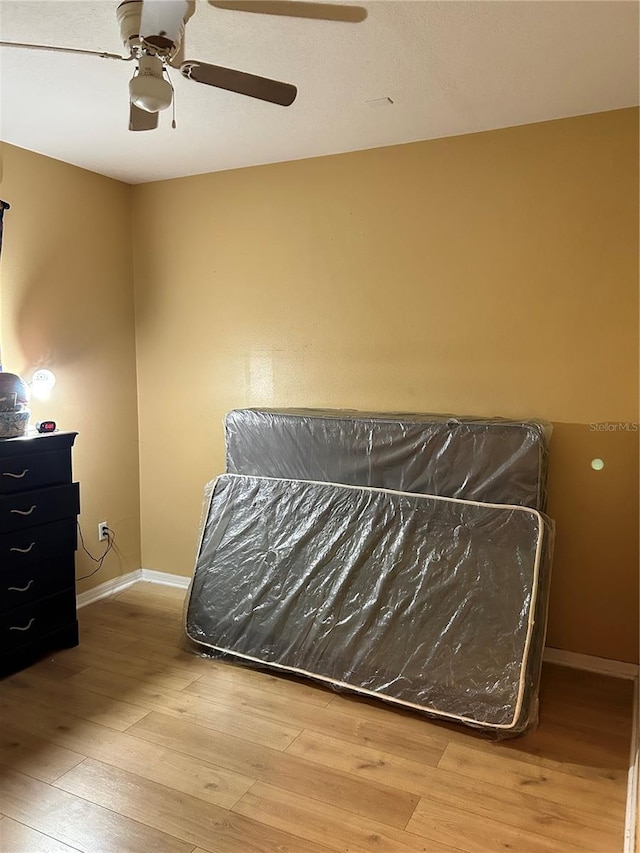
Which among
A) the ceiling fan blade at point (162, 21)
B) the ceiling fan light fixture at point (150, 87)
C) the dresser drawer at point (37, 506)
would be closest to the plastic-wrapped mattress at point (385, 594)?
the dresser drawer at point (37, 506)

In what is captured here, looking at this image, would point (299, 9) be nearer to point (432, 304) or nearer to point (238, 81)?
point (238, 81)

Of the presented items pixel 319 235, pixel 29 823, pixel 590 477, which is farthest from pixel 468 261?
pixel 29 823

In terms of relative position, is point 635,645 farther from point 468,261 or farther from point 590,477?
point 468,261

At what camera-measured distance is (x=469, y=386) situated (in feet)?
10.0

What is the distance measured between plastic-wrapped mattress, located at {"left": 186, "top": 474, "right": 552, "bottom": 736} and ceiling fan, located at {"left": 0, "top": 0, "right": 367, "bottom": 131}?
5.57ft

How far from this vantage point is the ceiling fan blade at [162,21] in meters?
1.55

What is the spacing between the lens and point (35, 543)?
9.48 feet

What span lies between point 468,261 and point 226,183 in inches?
57.7

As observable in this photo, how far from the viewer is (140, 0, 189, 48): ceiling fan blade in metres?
1.55

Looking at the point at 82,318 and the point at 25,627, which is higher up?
the point at 82,318

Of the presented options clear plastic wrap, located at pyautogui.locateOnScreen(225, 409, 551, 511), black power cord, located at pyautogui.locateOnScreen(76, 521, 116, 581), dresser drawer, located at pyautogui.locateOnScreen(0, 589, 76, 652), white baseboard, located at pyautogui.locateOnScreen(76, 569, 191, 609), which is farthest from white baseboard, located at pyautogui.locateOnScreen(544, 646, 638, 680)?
black power cord, located at pyautogui.locateOnScreen(76, 521, 116, 581)

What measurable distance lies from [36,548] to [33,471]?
1.15ft

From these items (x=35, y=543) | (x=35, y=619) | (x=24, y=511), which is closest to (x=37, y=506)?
(x=24, y=511)

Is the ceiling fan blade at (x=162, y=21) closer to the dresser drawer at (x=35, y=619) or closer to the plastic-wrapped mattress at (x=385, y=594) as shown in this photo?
the plastic-wrapped mattress at (x=385, y=594)
